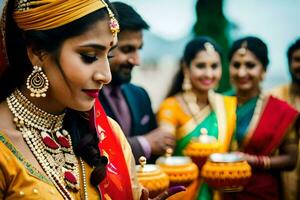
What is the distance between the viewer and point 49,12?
135cm

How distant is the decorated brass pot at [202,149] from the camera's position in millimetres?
2830

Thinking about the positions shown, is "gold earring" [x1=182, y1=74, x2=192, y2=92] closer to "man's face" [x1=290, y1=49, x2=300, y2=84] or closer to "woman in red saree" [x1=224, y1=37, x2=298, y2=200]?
"woman in red saree" [x1=224, y1=37, x2=298, y2=200]

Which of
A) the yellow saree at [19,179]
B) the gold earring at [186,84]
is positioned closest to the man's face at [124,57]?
the gold earring at [186,84]

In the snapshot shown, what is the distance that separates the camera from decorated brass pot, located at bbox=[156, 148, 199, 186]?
2.52 m

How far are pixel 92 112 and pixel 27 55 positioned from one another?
0.91 ft

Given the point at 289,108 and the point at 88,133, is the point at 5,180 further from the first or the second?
the point at 289,108

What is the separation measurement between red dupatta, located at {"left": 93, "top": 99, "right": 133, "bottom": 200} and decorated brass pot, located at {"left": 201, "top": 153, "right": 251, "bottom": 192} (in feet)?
3.61

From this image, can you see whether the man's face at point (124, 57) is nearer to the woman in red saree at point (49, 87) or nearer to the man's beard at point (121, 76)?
the man's beard at point (121, 76)

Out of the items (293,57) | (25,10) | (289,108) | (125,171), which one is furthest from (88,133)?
(293,57)

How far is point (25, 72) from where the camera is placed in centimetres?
145

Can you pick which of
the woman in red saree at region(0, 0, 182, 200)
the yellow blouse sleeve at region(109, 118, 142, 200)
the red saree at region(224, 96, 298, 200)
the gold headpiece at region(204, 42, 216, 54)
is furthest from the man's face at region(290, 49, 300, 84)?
the woman in red saree at region(0, 0, 182, 200)

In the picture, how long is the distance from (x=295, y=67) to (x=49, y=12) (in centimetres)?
271

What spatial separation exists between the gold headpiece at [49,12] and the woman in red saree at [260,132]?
197cm

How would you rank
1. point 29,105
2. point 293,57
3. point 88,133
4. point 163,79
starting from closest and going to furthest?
point 29,105 → point 88,133 → point 293,57 → point 163,79
